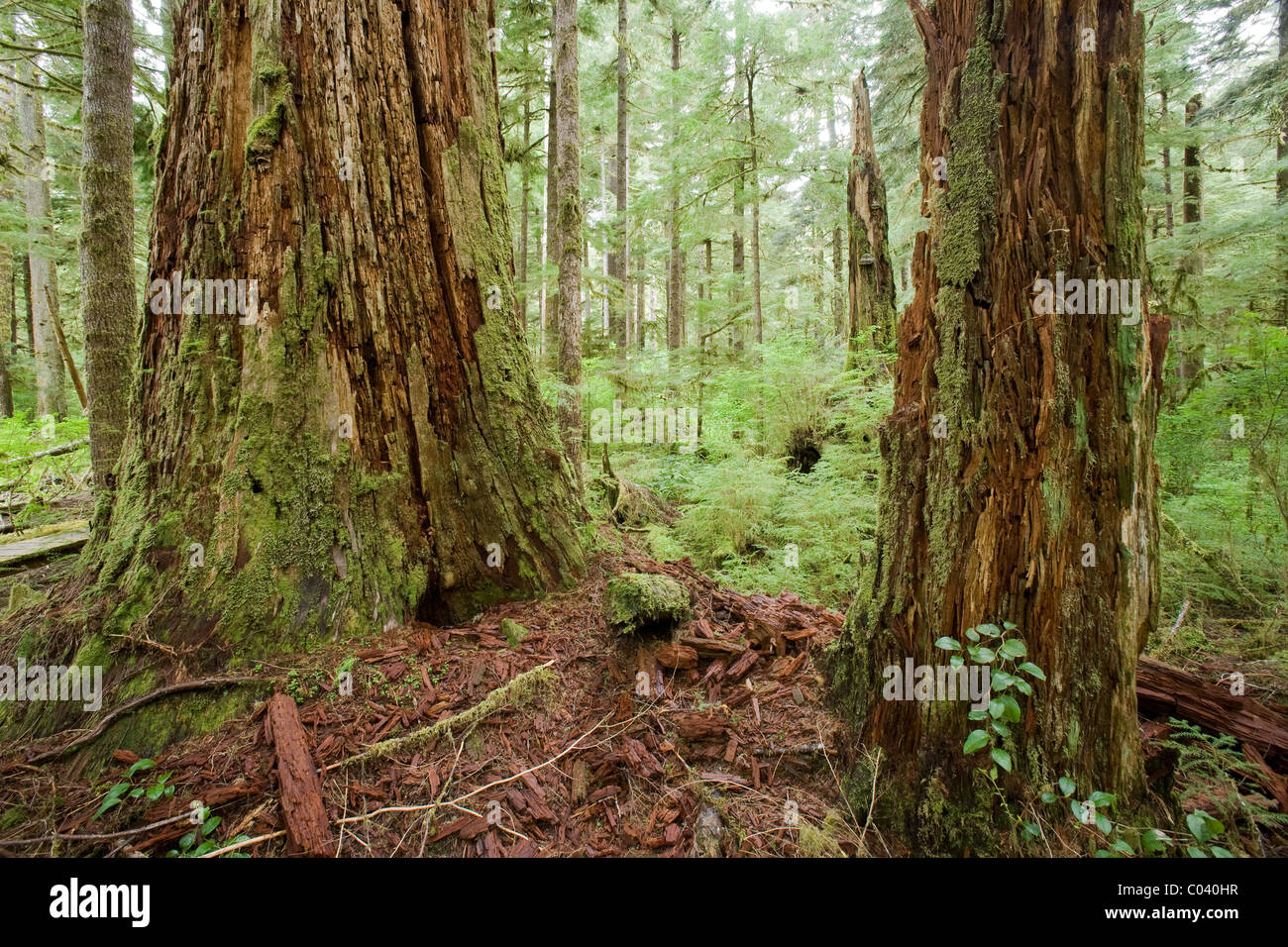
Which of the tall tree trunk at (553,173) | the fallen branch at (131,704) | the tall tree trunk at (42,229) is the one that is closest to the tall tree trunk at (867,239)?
the tall tree trunk at (553,173)

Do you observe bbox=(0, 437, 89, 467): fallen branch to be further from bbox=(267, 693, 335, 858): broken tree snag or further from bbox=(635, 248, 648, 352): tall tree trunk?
bbox=(635, 248, 648, 352): tall tree trunk

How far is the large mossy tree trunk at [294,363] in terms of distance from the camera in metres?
2.95

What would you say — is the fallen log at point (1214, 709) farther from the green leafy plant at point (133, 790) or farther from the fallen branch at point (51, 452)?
the fallen branch at point (51, 452)

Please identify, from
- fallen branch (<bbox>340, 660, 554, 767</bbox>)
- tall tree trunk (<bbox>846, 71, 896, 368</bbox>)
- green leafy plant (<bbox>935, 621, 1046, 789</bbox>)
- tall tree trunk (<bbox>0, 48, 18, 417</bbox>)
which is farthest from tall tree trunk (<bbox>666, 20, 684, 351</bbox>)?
tall tree trunk (<bbox>0, 48, 18, 417</bbox>)

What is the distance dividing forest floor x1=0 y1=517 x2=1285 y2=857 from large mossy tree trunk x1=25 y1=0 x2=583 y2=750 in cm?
47

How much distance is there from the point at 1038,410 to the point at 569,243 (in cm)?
618

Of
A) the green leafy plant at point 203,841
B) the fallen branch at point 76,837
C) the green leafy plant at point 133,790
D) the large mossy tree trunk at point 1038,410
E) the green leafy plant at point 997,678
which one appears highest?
the large mossy tree trunk at point 1038,410

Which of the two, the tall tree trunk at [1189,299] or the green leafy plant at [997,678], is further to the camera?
the tall tree trunk at [1189,299]

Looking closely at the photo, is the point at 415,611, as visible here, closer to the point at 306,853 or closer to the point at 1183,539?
the point at 306,853

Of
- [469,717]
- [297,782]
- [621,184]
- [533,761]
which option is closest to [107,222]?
[297,782]

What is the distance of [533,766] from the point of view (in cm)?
250

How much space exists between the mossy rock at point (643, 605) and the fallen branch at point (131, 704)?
189cm

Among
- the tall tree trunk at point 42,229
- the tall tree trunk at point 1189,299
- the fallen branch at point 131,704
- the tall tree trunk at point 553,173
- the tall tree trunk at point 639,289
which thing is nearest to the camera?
the fallen branch at point 131,704

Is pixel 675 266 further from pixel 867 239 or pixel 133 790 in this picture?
pixel 133 790
